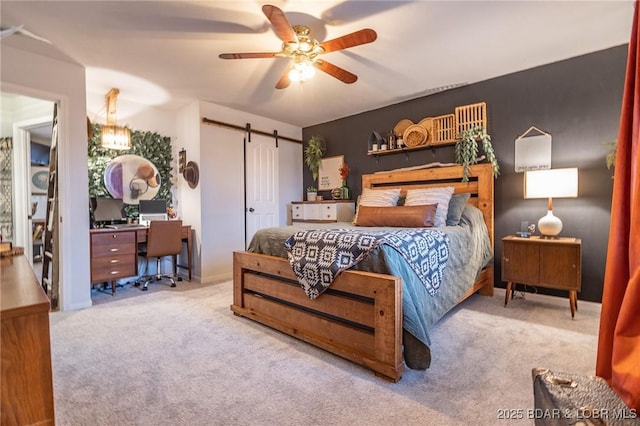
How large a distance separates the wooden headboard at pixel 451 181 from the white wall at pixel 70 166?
3.37m

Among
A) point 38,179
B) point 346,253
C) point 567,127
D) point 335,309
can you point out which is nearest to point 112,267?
point 38,179

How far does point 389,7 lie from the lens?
2127mm

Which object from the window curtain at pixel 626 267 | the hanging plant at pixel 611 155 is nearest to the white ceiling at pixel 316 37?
the hanging plant at pixel 611 155

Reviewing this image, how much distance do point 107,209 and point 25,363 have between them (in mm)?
3707

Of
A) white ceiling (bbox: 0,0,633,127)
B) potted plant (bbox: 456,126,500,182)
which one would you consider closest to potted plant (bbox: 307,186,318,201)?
white ceiling (bbox: 0,0,633,127)

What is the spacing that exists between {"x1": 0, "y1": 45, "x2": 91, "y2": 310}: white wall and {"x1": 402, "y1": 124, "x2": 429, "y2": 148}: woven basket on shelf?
3.64m

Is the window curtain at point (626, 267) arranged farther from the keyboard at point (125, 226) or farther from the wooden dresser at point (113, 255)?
the keyboard at point (125, 226)

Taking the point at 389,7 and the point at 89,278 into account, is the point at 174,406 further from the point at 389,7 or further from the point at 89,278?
the point at 389,7

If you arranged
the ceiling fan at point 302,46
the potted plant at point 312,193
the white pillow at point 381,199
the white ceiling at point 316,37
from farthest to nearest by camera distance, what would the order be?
the potted plant at point 312,193, the white pillow at point 381,199, the white ceiling at point 316,37, the ceiling fan at point 302,46

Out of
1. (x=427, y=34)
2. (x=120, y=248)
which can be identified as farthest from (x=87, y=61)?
(x=427, y=34)

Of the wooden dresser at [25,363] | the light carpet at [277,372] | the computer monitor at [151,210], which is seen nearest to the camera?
the wooden dresser at [25,363]

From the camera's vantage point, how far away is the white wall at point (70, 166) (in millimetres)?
2822

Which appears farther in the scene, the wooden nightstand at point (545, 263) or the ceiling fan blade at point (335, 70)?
the wooden nightstand at point (545, 263)

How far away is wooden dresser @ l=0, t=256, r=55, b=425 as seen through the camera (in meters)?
0.61
